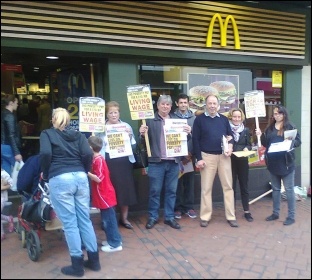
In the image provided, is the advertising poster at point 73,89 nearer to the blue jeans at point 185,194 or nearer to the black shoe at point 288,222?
the blue jeans at point 185,194

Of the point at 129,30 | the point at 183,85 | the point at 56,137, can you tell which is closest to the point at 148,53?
the point at 129,30

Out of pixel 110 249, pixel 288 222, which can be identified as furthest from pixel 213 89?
pixel 110 249

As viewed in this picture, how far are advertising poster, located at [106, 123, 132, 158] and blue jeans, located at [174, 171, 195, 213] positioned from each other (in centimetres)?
121

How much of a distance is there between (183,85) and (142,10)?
1.43 meters

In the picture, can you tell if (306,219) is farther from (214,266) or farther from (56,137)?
(56,137)

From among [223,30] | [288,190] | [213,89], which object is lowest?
[288,190]

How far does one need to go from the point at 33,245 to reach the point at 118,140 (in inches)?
63.4

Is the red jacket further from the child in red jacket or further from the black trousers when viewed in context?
the black trousers

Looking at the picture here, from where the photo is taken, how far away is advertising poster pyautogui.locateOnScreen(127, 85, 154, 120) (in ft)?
15.9

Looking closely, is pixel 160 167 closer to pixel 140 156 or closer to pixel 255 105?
pixel 140 156

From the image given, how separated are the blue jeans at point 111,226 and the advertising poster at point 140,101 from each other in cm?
134

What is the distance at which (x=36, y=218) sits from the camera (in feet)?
12.6

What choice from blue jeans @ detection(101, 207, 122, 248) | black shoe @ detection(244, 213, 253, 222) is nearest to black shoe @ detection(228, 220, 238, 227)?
black shoe @ detection(244, 213, 253, 222)

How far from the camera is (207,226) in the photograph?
17.0 feet
